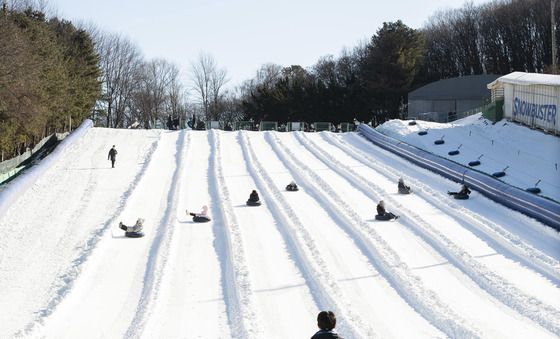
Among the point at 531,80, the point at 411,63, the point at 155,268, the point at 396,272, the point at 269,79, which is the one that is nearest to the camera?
the point at 396,272

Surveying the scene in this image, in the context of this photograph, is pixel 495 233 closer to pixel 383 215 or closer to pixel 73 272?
pixel 383 215

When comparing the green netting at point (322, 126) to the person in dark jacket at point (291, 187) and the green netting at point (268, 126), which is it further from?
the person in dark jacket at point (291, 187)

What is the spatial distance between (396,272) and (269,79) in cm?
8870

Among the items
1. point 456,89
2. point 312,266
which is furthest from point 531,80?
point 312,266

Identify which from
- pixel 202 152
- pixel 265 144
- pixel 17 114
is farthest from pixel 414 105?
pixel 17 114

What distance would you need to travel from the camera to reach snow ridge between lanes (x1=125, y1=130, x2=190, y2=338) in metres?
12.6

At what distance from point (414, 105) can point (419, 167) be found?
2906 cm

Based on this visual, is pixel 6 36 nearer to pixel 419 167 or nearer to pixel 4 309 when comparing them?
pixel 419 167

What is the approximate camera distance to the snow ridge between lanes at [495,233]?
16109 mm

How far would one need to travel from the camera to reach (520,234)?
18922 mm

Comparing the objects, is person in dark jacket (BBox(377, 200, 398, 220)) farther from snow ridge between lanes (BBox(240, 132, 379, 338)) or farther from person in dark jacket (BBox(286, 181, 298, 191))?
person in dark jacket (BBox(286, 181, 298, 191))

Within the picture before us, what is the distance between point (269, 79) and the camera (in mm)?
102938

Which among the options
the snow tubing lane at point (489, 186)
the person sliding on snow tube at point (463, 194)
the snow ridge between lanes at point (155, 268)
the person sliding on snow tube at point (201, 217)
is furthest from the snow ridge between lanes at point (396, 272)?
the snow ridge between lanes at point (155, 268)

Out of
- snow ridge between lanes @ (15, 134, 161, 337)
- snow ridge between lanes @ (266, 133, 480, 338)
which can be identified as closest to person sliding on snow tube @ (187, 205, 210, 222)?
snow ridge between lanes @ (15, 134, 161, 337)
